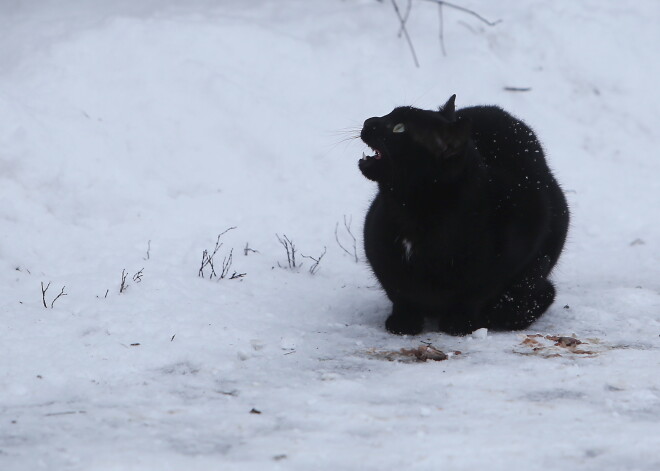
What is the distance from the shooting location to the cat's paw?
485 centimetres

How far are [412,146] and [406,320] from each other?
1.02 metres

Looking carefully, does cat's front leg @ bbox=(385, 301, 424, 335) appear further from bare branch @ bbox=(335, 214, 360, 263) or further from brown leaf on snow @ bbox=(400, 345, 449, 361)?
bare branch @ bbox=(335, 214, 360, 263)

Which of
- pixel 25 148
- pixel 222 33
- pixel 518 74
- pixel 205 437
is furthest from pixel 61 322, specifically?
pixel 518 74

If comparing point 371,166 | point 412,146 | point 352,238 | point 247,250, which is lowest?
point 352,238

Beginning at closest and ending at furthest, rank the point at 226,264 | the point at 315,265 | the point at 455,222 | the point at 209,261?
the point at 455,222 → the point at 209,261 → the point at 226,264 → the point at 315,265

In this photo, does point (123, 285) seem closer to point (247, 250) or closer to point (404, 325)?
point (247, 250)

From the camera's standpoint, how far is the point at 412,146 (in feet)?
14.8

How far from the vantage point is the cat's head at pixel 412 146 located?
443cm

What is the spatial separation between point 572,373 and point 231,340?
1626 mm

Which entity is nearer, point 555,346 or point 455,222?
point 555,346

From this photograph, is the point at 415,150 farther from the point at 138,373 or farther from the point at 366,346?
the point at 138,373

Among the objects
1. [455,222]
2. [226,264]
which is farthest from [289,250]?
[455,222]

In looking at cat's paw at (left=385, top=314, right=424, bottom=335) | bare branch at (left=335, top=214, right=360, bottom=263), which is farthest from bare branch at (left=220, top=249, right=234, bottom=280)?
cat's paw at (left=385, top=314, right=424, bottom=335)

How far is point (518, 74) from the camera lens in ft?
29.5
